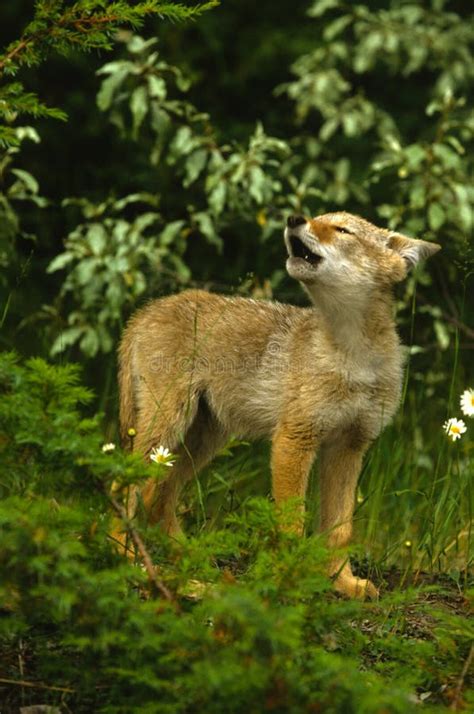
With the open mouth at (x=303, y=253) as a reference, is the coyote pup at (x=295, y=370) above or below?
below

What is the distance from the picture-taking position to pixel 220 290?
27.2 feet

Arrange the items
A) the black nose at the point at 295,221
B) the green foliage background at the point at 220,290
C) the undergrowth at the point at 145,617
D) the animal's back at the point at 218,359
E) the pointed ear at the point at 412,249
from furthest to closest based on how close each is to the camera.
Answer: the animal's back at the point at 218,359, the pointed ear at the point at 412,249, the black nose at the point at 295,221, the green foliage background at the point at 220,290, the undergrowth at the point at 145,617

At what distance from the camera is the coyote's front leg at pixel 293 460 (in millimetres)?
5254

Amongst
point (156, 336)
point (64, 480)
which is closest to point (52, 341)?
point (156, 336)

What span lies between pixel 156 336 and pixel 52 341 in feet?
7.00

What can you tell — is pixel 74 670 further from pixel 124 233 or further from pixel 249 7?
pixel 249 7

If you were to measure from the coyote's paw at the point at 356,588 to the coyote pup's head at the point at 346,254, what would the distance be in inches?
51.9

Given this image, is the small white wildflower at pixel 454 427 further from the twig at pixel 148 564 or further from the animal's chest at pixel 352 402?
the twig at pixel 148 564

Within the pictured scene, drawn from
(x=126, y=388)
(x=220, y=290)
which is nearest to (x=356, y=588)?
(x=126, y=388)

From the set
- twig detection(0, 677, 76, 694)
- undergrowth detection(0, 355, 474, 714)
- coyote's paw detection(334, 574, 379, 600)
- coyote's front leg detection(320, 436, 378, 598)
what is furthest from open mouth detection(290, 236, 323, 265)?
twig detection(0, 677, 76, 694)

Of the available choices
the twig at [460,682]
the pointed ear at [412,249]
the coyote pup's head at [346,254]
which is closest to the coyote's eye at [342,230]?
the coyote pup's head at [346,254]

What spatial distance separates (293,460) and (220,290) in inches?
127

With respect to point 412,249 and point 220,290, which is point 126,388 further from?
point 220,290

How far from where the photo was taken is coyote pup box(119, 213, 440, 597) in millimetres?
5281
